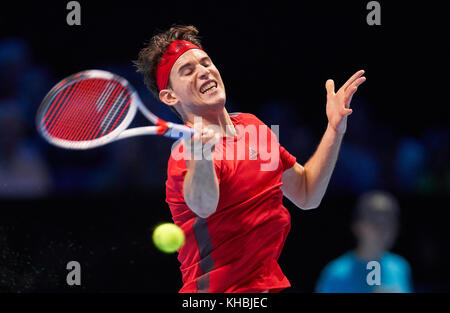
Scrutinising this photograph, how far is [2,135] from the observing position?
3773 mm

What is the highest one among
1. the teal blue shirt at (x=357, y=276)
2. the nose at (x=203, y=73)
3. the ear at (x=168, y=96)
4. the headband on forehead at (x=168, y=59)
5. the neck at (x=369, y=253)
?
the headband on forehead at (x=168, y=59)

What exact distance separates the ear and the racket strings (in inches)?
7.7

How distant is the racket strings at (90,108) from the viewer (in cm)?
244

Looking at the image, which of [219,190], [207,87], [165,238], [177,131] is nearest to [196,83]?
[207,87]

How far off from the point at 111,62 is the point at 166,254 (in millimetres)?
1424

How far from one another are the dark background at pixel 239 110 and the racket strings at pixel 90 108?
99 centimetres

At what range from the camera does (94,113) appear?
2.52 meters

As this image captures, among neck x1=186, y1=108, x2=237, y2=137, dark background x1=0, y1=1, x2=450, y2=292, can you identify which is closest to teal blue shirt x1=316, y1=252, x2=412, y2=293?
dark background x1=0, y1=1, x2=450, y2=292

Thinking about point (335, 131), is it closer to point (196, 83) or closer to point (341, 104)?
point (341, 104)

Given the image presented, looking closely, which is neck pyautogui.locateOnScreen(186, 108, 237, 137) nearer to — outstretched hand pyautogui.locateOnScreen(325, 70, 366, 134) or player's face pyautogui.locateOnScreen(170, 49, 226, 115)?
player's face pyautogui.locateOnScreen(170, 49, 226, 115)

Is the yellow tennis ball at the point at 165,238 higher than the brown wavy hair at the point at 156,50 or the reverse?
the reverse

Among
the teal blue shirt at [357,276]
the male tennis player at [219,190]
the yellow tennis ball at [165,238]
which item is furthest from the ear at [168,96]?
the teal blue shirt at [357,276]

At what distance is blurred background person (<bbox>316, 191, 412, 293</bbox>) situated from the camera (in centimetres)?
346

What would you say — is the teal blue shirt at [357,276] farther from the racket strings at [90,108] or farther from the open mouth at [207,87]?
the racket strings at [90,108]
